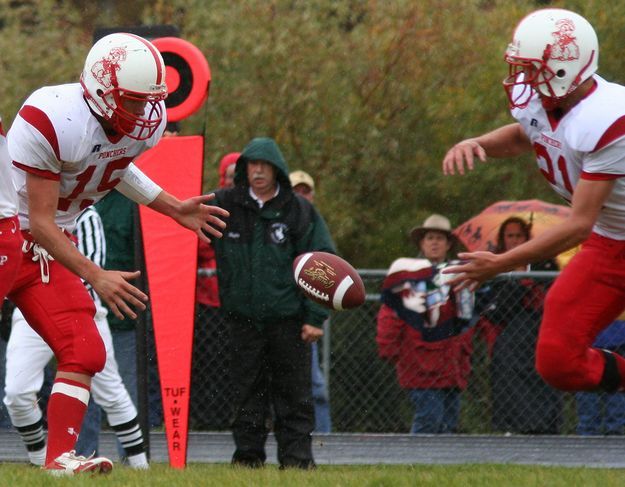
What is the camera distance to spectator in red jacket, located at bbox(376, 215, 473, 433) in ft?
29.9

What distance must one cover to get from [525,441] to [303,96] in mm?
4423

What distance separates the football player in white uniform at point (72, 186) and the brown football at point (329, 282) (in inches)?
52.8

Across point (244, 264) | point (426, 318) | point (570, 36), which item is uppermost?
point (570, 36)

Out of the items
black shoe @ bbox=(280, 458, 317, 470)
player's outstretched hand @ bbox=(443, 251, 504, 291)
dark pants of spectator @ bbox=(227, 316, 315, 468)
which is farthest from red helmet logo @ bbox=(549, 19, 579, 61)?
black shoe @ bbox=(280, 458, 317, 470)

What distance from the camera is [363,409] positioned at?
954 cm

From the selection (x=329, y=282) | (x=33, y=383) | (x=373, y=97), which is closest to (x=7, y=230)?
(x=329, y=282)

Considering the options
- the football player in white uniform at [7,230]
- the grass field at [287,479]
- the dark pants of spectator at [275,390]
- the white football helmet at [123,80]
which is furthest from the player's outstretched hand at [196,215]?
the dark pants of spectator at [275,390]

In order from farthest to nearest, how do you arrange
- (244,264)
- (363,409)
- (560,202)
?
1. (560,202)
2. (363,409)
3. (244,264)

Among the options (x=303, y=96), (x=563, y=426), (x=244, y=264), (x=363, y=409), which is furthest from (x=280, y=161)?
(x=303, y=96)

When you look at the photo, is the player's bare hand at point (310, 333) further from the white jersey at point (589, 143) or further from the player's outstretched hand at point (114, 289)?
the player's outstretched hand at point (114, 289)

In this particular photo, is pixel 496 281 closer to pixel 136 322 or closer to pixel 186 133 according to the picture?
pixel 136 322

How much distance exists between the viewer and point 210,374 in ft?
31.1

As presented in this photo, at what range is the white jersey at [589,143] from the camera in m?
6.01

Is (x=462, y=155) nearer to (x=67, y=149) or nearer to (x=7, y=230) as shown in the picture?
(x=67, y=149)
